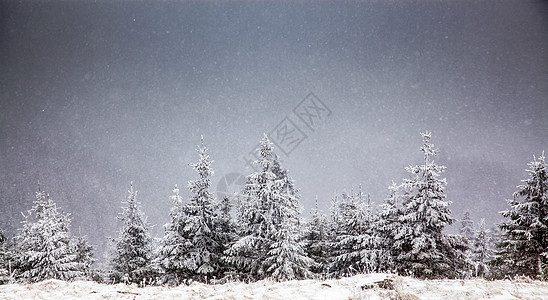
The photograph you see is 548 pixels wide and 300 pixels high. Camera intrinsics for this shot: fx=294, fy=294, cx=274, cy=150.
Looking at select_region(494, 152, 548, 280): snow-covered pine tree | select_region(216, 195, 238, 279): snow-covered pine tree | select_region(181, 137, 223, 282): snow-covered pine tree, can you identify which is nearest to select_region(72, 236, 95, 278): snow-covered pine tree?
select_region(181, 137, 223, 282): snow-covered pine tree

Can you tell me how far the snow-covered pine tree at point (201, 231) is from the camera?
1738 centimetres

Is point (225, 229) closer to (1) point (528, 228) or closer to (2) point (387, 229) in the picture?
(2) point (387, 229)

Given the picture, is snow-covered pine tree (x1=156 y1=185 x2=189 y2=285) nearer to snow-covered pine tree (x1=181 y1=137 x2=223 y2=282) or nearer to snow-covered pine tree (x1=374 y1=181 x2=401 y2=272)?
snow-covered pine tree (x1=181 y1=137 x2=223 y2=282)

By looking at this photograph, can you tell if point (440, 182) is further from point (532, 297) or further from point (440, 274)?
point (532, 297)

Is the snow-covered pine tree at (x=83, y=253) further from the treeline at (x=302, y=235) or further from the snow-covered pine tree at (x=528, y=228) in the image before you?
the snow-covered pine tree at (x=528, y=228)

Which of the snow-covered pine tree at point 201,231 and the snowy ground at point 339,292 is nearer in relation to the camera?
the snowy ground at point 339,292

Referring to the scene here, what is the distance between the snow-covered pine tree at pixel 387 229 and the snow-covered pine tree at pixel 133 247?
628 inches

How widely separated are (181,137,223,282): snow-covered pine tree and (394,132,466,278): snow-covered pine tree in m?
11.0

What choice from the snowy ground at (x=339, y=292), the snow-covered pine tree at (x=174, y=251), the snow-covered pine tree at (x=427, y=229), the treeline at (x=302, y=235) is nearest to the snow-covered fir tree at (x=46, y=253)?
the treeline at (x=302, y=235)

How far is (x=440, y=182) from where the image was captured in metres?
17.5

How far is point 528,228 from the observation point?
16609mm

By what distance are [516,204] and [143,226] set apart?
980 inches

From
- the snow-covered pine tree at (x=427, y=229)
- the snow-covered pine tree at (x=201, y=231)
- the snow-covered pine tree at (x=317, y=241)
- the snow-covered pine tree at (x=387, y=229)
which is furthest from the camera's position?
the snow-covered pine tree at (x=317, y=241)

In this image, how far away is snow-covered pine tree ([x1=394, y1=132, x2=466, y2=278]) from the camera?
666 inches
